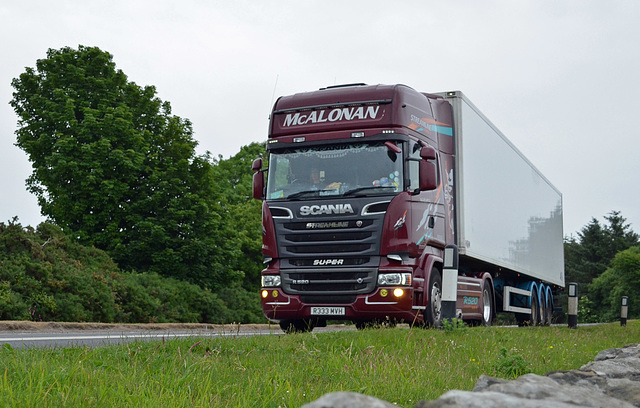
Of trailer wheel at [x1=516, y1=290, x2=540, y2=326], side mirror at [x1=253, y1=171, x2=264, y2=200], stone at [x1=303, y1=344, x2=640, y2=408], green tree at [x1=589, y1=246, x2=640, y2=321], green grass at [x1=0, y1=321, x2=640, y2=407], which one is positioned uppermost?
green tree at [x1=589, y1=246, x2=640, y2=321]

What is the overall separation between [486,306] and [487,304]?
0.09 m

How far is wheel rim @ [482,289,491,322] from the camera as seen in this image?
14747 mm

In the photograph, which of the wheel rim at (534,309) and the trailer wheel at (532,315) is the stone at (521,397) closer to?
the trailer wheel at (532,315)

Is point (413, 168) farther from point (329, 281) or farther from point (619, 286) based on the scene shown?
point (619, 286)

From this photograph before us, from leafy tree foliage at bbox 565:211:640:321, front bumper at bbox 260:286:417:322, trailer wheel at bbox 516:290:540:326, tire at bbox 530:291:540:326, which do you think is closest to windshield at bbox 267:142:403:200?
front bumper at bbox 260:286:417:322

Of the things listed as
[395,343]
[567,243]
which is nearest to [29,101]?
[395,343]

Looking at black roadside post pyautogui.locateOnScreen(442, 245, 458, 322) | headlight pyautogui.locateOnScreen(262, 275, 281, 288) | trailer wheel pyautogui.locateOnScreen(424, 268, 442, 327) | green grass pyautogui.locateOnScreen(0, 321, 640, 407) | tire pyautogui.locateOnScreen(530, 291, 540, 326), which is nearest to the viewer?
green grass pyautogui.locateOnScreen(0, 321, 640, 407)

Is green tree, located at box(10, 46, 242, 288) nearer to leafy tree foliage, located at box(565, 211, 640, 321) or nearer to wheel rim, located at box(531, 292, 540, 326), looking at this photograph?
wheel rim, located at box(531, 292, 540, 326)

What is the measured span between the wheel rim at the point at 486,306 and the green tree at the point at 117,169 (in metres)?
16.4

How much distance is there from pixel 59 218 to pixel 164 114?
7.09 meters

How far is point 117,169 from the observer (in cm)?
2948

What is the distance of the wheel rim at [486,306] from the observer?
14.7 meters

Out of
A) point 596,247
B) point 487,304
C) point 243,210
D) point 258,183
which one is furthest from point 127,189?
point 596,247

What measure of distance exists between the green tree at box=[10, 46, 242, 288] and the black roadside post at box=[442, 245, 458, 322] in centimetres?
1959
